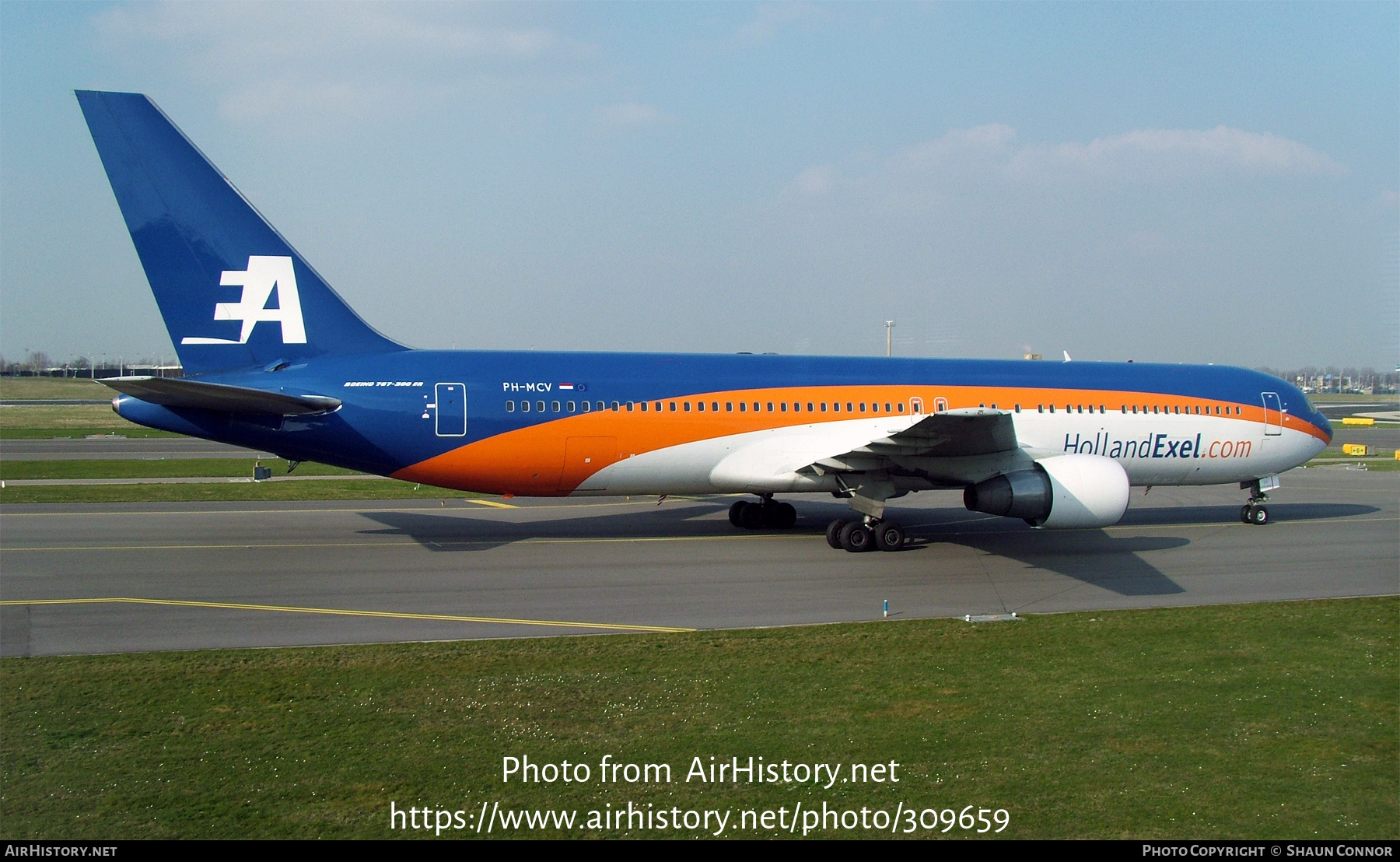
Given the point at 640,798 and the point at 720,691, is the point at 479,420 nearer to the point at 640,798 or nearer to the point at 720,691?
the point at 720,691

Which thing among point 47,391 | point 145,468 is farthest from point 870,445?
point 47,391

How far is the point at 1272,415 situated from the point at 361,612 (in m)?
21.0

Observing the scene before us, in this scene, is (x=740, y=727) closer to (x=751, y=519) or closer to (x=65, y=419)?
(x=751, y=519)

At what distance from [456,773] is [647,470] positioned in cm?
1255

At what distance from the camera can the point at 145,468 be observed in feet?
117

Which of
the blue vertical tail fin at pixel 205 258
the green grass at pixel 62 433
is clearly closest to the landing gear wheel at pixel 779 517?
the blue vertical tail fin at pixel 205 258

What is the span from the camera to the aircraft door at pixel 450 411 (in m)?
18.9

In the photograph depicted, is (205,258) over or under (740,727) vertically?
over

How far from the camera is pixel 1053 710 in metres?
9.30

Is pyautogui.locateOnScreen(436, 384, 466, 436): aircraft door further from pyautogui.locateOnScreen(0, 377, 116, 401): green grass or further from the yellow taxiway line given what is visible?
pyautogui.locateOnScreen(0, 377, 116, 401): green grass

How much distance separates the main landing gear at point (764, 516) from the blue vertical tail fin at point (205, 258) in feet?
28.9

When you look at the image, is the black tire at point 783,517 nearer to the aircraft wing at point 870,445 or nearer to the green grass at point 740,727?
the aircraft wing at point 870,445
